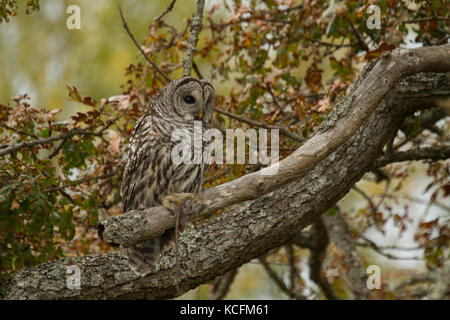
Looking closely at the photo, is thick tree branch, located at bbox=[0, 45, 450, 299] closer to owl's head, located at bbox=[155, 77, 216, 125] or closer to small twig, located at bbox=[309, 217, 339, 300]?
owl's head, located at bbox=[155, 77, 216, 125]

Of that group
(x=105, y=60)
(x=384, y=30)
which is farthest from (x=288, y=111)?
(x=105, y=60)

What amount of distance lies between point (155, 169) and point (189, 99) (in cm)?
59

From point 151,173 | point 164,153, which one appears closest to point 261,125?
point 164,153

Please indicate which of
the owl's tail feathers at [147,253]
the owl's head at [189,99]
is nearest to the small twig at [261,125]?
the owl's head at [189,99]

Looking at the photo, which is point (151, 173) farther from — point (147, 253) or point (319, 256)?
point (319, 256)

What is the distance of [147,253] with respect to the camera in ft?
12.4

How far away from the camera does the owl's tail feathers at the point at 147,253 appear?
362cm

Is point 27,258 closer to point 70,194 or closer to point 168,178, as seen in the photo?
point 70,194

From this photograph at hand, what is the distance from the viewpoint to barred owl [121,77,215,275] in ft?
13.2

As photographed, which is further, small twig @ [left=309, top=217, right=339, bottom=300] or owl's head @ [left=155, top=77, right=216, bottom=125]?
small twig @ [left=309, top=217, right=339, bottom=300]

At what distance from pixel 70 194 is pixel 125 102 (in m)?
0.88

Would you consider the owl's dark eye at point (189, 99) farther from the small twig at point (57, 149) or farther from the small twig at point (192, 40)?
the small twig at point (57, 149)

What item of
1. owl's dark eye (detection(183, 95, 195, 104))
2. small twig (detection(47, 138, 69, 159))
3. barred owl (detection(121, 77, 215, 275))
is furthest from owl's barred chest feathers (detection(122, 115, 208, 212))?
small twig (detection(47, 138, 69, 159))

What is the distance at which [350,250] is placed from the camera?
18.8ft
